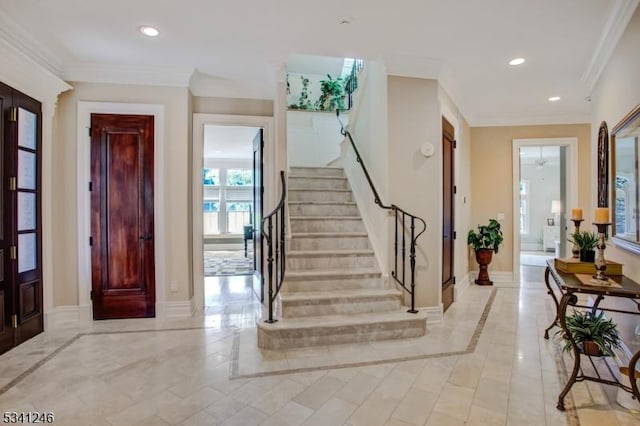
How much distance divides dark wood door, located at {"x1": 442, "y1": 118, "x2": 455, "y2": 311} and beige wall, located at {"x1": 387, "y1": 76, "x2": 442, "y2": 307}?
367 mm

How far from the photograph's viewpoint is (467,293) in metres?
5.28

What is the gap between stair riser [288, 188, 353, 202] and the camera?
16.6ft

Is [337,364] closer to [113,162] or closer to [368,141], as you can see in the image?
[368,141]

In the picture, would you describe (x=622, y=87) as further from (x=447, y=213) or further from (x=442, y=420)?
(x=442, y=420)

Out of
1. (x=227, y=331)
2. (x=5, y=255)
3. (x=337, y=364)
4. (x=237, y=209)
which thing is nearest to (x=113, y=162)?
(x=5, y=255)

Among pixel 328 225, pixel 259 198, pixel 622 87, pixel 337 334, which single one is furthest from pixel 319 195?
pixel 622 87

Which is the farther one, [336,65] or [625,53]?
[336,65]


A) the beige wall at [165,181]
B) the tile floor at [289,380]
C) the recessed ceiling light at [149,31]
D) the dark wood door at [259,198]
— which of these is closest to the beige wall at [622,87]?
the tile floor at [289,380]

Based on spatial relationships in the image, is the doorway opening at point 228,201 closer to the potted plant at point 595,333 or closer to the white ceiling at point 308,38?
the white ceiling at point 308,38

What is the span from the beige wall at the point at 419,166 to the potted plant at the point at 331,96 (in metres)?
3.55

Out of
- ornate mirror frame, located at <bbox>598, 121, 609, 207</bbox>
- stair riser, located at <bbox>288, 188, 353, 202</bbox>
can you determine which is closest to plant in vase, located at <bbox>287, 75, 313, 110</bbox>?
stair riser, located at <bbox>288, 188, 353, 202</bbox>

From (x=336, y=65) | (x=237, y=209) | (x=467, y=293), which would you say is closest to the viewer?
(x=467, y=293)

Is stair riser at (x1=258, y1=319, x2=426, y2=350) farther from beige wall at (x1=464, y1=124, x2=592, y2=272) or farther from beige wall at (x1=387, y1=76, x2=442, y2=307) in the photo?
beige wall at (x1=464, y1=124, x2=592, y2=272)

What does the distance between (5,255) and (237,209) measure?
7.86 m
